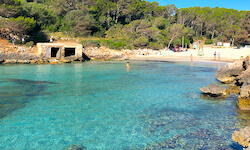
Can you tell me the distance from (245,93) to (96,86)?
1073cm

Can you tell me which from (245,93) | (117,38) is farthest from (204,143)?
(117,38)

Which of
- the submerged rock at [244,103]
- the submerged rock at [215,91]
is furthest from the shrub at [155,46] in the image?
the submerged rock at [244,103]

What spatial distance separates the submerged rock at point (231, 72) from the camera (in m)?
17.2

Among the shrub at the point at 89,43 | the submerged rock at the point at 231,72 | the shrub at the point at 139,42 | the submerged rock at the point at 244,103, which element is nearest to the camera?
the submerged rock at the point at 244,103

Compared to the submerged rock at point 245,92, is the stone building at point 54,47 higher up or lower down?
higher up

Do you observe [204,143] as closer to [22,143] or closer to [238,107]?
[238,107]

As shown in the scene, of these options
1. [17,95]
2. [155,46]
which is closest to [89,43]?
[155,46]

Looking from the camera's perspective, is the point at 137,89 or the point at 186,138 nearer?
the point at 186,138

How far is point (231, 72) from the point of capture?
17.8 m

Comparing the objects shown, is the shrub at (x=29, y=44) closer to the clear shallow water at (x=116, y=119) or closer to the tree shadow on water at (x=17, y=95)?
the tree shadow on water at (x=17, y=95)

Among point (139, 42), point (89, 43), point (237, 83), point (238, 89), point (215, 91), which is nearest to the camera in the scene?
point (215, 91)

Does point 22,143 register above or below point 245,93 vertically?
below

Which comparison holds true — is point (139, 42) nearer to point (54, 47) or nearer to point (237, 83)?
point (54, 47)

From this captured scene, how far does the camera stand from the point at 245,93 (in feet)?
33.3
